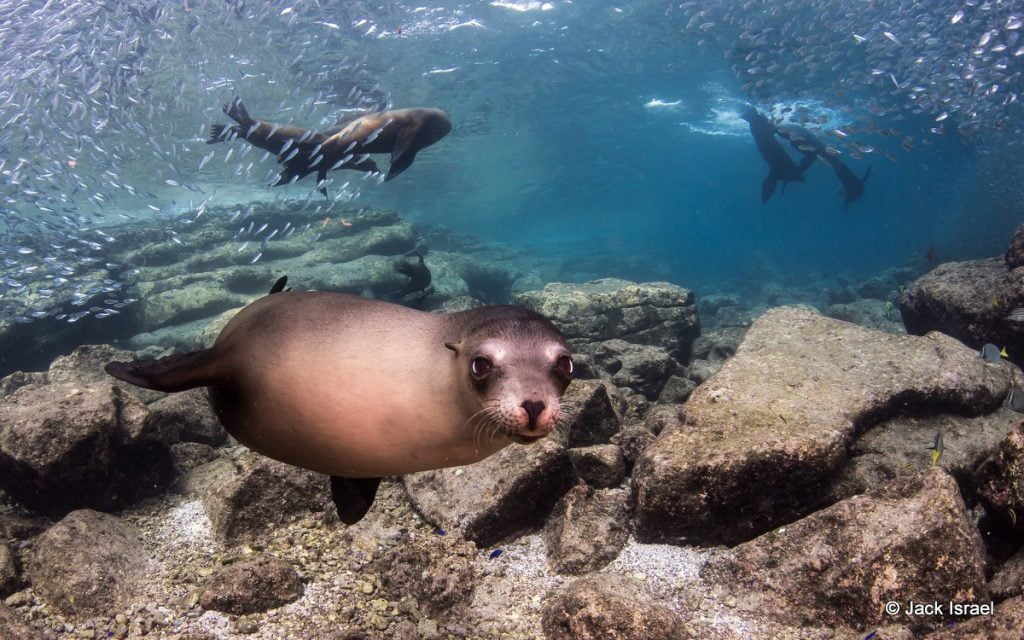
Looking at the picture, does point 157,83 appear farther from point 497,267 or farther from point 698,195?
point 698,195

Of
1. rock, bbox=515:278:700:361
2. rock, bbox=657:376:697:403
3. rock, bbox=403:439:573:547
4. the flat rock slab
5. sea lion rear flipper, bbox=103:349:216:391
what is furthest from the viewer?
rock, bbox=515:278:700:361

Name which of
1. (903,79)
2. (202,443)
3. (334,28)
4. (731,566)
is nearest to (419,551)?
(731,566)

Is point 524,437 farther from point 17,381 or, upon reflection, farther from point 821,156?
point 821,156

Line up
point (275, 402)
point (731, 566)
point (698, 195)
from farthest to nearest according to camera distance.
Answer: point (698, 195)
point (731, 566)
point (275, 402)

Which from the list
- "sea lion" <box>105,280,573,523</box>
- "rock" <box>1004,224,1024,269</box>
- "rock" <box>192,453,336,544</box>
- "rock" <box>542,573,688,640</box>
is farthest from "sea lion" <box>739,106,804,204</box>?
"sea lion" <box>105,280,573,523</box>

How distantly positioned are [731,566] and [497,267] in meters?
17.1

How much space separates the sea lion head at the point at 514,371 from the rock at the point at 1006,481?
2606mm

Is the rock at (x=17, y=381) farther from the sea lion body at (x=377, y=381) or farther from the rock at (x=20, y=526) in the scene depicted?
the sea lion body at (x=377, y=381)

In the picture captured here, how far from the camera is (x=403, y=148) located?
259 inches

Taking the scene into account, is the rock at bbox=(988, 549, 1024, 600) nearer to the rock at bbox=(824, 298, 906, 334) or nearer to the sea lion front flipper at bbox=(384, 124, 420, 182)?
the sea lion front flipper at bbox=(384, 124, 420, 182)

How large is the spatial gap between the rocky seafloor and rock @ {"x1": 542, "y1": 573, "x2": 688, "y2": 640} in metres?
0.01

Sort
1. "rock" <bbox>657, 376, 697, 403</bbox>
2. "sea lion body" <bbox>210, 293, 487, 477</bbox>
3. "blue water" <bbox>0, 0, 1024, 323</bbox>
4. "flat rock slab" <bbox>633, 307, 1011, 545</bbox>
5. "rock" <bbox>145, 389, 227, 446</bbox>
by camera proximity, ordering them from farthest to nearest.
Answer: "blue water" <bbox>0, 0, 1024, 323</bbox>
"rock" <bbox>657, 376, 697, 403</bbox>
"rock" <bbox>145, 389, 227, 446</bbox>
"flat rock slab" <bbox>633, 307, 1011, 545</bbox>
"sea lion body" <bbox>210, 293, 487, 477</bbox>

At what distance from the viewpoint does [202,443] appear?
15.9 feet

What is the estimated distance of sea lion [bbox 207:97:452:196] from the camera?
21.8 ft
